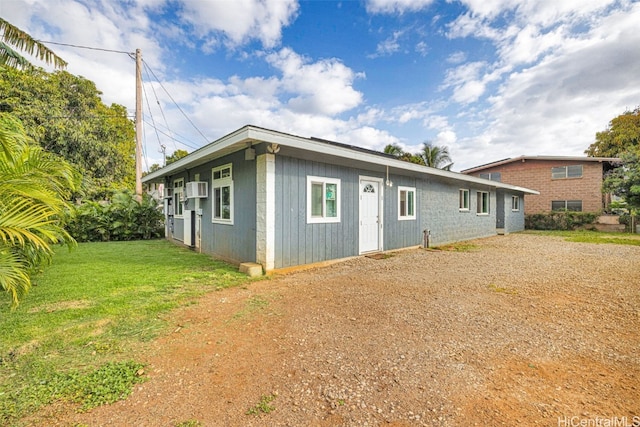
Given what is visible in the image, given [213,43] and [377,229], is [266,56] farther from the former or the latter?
[377,229]

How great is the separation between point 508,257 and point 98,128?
70.8 ft

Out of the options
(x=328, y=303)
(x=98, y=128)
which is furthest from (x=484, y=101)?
(x=98, y=128)

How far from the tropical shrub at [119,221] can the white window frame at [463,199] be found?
12578mm

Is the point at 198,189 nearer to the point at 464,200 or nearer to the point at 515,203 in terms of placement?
the point at 464,200

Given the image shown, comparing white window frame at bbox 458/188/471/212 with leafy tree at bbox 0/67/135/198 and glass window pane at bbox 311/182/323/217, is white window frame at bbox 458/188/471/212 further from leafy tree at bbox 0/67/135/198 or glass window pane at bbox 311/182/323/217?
leafy tree at bbox 0/67/135/198

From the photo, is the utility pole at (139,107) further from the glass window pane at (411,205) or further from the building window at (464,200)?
the building window at (464,200)

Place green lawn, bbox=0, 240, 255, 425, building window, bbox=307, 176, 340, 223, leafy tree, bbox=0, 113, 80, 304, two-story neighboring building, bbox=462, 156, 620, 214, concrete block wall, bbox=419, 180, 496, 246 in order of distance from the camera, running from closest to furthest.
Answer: green lawn, bbox=0, 240, 255, 425
leafy tree, bbox=0, 113, 80, 304
building window, bbox=307, 176, 340, 223
concrete block wall, bbox=419, 180, 496, 246
two-story neighboring building, bbox=462, 156, 620, 214

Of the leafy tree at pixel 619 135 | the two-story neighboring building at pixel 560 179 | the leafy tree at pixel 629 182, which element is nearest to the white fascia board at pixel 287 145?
the leafy tree at pixel 629 182

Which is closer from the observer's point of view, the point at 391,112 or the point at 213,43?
the point at 213,43

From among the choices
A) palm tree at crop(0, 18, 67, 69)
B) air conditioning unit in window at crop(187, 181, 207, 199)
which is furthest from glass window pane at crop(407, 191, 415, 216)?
palm tree at crop(0, 18, 67, 69)

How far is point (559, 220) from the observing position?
16.2 metres

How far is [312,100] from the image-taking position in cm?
1423

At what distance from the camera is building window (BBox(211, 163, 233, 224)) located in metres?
6.52

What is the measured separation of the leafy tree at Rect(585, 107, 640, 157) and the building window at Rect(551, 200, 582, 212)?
6412mm
